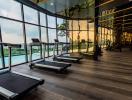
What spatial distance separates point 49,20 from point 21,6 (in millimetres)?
2845

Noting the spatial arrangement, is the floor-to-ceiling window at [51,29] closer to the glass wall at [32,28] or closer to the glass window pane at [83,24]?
the glass wall at [32,28]

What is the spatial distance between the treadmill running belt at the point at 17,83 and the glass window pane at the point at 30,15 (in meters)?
4.04

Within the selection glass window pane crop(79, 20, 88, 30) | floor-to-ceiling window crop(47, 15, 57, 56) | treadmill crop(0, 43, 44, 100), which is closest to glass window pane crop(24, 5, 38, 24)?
floor-to-ceiling window crop(47, 15, 57, 56)

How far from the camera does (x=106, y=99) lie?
7.73 ft

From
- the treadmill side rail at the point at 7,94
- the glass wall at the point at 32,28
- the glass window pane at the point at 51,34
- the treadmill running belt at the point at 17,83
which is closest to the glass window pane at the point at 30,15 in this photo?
the glass wall at the point at 32,28

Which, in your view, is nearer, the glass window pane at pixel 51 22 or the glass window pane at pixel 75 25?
the glass window pane at pixel 51 22

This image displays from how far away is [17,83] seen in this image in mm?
2641

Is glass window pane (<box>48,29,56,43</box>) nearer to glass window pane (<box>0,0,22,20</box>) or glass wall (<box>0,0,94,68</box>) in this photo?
glass wall (<box>0,0,94,68</box>)

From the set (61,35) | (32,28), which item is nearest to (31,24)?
(32,28)

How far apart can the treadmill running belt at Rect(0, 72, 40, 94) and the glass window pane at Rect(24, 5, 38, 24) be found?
4044 millimetres

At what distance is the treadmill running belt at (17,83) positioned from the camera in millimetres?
2338

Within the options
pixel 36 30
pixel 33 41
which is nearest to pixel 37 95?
pixel 33 41

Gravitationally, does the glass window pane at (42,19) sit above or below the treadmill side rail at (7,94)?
above

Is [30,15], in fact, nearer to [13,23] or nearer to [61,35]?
[13,23]
